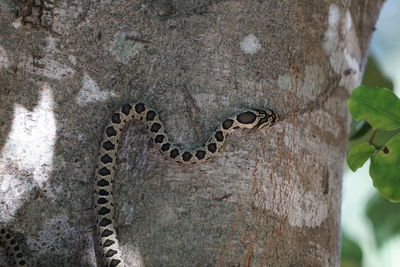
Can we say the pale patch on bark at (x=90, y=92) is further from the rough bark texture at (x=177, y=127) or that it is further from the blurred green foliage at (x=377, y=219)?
the blurred green foliage at (x=377, y=219)

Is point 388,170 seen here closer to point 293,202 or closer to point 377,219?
point 293,202

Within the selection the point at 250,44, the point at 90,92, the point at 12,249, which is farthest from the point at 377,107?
the point at 12,249

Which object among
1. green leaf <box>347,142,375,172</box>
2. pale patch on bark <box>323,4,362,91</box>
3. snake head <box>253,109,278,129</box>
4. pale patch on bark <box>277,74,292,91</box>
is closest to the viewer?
green leaf <box>347,142,375,172</box>

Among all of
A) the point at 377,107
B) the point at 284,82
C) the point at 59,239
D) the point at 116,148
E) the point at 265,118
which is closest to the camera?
the point at 377,107

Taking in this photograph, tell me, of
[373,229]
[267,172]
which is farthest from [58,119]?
[373,229]

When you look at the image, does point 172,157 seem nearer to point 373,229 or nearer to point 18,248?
point 18,248

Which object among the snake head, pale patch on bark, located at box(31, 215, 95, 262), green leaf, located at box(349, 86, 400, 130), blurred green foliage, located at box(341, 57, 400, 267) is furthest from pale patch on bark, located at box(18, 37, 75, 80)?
blurred green foliage, located at box(341, 57, 400, 267)

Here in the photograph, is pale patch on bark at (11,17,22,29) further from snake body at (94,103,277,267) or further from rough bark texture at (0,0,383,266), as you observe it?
snake body at (94,103,277,267)

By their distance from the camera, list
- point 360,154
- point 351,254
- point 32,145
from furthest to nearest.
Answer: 1. point 351,254
2. point 32,145
3. point 360,154
